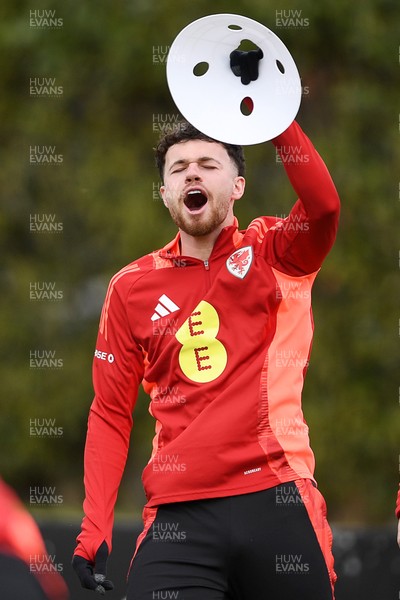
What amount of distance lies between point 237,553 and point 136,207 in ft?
27.1

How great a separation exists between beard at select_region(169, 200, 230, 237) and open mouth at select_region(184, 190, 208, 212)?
28mm

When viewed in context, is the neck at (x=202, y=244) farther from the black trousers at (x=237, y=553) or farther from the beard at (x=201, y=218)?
the black trousers at (x=237, y=553)

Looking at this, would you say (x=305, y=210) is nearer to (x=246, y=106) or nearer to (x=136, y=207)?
(x=246, y=106)

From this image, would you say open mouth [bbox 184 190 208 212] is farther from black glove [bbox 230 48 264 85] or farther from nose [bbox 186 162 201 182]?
black glove [bbox 230 48 264 85]

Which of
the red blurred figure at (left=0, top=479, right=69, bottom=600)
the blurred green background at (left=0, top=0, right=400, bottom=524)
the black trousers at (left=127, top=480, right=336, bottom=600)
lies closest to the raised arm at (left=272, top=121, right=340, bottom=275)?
the black trousers at (left=127, top=480, right=336, bottom=600)

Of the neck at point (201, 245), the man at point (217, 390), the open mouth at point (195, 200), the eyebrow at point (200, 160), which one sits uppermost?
the eyebrow at point (200, 160)

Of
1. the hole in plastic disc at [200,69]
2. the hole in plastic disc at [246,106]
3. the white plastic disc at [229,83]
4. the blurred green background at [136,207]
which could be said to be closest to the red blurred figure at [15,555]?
the white plastic disc at [229,83]

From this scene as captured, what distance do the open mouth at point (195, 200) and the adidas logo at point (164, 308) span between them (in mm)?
355

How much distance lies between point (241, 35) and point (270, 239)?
77 cm

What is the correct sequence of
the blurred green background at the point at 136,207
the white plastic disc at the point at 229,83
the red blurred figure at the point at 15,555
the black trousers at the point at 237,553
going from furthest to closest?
1. the blurred green background at the point at 136,207
2. the white plastic disc at the point at 229,83
3. the black trousers at the point at 237,553
4. the red blurred figure at the point at 15,555

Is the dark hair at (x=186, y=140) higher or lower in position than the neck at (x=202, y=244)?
higher

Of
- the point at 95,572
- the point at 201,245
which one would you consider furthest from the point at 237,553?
the point at 201,245

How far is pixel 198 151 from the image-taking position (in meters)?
4.81

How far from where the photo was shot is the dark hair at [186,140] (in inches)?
191
